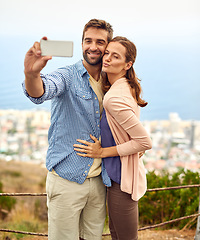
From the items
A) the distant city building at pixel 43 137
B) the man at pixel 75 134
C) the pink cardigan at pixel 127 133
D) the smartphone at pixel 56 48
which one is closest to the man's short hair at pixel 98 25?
the man at pixel 75 134

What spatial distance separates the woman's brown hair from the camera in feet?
5.29

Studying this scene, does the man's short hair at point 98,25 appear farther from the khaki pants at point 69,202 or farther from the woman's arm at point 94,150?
the khaki pants at point 69,202

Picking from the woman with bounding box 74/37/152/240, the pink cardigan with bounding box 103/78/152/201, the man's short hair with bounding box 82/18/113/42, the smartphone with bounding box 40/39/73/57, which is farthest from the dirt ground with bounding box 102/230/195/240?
the smartphone with bounding box 40/39/73/57

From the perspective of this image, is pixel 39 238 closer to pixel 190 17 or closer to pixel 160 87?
pixel 160 87

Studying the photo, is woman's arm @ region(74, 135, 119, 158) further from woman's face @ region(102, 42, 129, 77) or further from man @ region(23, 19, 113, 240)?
woman's face @ region(102, 42, 129, 77)

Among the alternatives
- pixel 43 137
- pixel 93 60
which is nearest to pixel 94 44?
pixel 93 60

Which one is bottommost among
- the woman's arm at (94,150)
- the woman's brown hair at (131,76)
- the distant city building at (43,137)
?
the distant city building at (43,137)

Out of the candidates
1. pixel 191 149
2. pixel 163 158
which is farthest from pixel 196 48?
pixel 163 158

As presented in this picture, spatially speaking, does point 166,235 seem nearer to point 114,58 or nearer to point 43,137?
point 114,58

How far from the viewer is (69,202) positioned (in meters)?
1.67

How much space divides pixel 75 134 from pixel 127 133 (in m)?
0.26

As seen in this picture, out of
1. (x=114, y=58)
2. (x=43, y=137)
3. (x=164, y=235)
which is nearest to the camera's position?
(x=114, y=58)

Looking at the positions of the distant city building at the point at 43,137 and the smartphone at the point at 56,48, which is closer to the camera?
the smartphone at the point at 56,48

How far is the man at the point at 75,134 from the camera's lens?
1.63m
